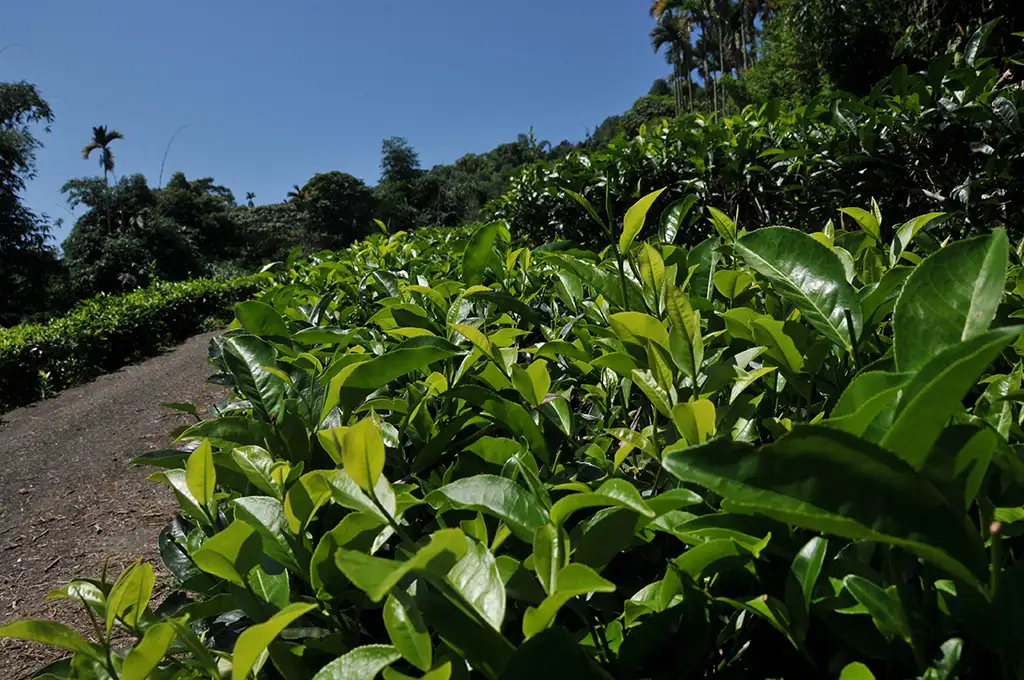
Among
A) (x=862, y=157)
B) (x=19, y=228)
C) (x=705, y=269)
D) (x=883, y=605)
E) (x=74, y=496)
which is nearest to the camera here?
(x=883, y=605)

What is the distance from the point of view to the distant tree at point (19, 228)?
28344 mm

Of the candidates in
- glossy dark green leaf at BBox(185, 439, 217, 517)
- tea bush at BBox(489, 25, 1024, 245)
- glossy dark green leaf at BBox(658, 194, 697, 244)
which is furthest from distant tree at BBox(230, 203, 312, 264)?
glossy dark green leaf at BBox(185, 439, 217, 517)

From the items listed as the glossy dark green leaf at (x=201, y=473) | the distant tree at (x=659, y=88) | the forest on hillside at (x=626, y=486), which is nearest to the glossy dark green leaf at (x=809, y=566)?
the forest on hillside at (x=626, y=486)

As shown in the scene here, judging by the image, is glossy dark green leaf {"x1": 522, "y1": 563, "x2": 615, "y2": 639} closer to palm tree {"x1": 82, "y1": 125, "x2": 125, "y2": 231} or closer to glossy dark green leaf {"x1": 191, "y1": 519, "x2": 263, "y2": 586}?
glossy dark green leaf {"x1": 191, "y1": 519, "x2": 263, "y2": 586}

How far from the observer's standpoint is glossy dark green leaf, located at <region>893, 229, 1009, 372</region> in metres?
0.58

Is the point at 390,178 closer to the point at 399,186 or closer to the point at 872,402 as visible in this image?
the point at 399,186

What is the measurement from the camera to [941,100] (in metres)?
2.39

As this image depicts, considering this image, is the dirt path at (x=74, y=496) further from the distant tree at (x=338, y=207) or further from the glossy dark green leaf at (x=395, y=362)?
the distant tree at (x=338, y=207)

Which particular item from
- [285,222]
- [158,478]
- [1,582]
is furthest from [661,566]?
[285,222]

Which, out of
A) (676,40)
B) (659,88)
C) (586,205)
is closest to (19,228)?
(586,205)

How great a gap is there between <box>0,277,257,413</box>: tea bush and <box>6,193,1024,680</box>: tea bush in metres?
13.6

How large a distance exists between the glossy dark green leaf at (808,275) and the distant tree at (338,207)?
179 ft

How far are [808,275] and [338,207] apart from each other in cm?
5761

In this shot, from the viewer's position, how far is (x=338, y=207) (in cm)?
5503
